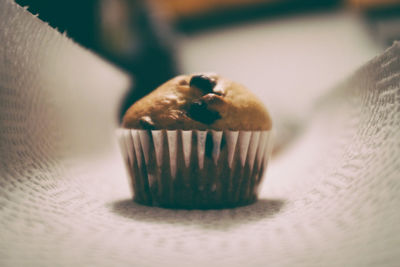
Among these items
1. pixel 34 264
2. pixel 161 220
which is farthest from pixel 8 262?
pixel 161 220

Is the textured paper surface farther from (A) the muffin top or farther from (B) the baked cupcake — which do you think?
(A) the muffin top

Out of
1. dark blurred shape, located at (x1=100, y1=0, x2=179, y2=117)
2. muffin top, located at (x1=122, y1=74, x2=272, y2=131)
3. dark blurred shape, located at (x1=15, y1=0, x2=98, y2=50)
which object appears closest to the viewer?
muffin top, located at (x1=122, y1=74, x2=272, y2=131)

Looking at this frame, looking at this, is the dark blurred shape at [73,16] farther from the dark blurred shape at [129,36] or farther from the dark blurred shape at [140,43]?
the dark blurred shape at [140,43]

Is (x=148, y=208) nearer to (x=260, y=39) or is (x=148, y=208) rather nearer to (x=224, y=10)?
(x=260, y=39)

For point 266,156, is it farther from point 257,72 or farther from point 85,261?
point 257,72

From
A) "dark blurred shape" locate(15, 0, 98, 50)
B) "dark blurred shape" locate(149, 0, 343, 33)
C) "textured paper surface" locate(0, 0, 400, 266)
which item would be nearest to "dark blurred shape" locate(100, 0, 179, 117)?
"dark blurred shape" locate(15, 0, 98, 50)

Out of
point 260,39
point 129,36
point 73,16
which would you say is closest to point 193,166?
point 73,16
